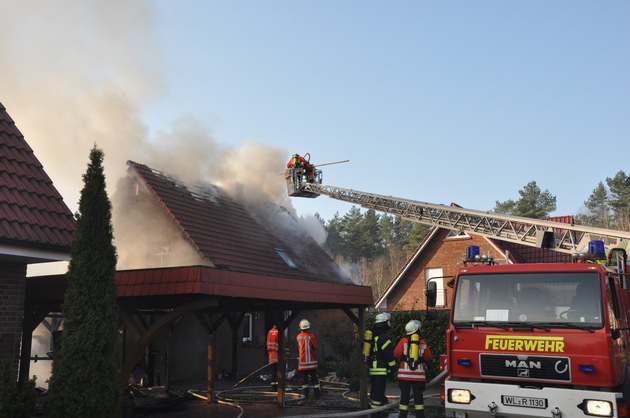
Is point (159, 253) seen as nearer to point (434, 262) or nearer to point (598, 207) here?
point (434, 262)

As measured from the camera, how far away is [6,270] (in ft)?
25.6

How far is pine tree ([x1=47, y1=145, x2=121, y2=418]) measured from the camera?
22.5ft

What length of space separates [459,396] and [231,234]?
10332mm

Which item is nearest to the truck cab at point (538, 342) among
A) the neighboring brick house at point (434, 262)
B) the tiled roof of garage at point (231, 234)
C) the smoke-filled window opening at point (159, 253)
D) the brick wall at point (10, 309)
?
the brick wall at point (10, 309)

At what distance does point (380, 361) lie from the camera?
9750 millimetres

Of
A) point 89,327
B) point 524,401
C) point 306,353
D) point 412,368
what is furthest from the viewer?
point 306,353

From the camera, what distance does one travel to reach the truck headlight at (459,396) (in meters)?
6.90

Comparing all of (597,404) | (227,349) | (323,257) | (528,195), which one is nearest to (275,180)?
(323,257)

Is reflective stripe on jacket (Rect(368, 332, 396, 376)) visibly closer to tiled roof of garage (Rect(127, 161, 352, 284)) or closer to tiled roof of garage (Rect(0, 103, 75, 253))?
tiled roof of garage (Rect(0, 103, 75, 253))

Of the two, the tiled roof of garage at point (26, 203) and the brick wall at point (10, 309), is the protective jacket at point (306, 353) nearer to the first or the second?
the tiled roof of garage at point (26, 203)

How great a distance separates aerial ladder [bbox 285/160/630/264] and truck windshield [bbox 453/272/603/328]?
4275mm

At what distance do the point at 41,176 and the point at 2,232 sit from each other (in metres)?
1.82

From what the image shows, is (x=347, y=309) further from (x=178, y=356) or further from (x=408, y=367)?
(x=178, y=356)

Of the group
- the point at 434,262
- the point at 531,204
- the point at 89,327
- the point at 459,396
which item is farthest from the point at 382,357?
the point at 531,204
